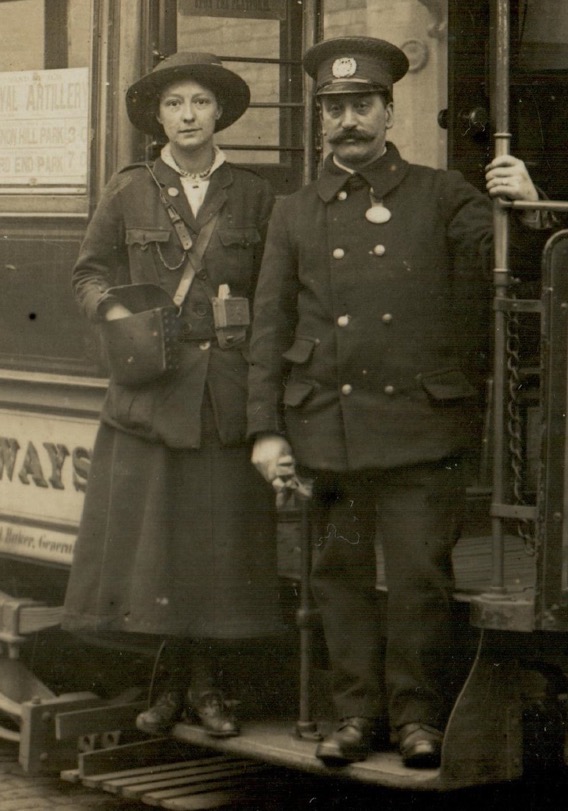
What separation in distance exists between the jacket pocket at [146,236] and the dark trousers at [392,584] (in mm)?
830

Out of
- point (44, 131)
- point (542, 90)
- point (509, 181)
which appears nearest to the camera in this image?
point (509, 181)

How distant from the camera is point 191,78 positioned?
5004 millimetres

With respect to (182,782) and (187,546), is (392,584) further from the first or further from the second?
(182,782)

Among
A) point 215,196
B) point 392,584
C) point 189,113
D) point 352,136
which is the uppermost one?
point 189,113

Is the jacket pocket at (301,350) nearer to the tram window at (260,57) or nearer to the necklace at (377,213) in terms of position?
the necklace at (377,213)

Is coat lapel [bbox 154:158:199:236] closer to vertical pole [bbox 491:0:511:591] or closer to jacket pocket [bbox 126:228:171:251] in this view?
jacket pocket [bbox 126:228:171:251]

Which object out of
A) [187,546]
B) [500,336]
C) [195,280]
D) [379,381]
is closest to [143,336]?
[195,280]

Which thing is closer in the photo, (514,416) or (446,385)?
(514,416)

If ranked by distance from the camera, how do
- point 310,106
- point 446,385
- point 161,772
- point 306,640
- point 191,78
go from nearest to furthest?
point 446,385 → point 306,640 → point 191,78 → point 310,106 → point 161,772

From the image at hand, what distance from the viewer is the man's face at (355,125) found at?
4.62 meters

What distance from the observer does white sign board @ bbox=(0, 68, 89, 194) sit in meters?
5.61

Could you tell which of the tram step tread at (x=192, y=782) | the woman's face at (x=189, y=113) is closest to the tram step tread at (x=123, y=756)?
the tram step tread at (x=192, y=782)

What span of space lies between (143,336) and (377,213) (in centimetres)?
78

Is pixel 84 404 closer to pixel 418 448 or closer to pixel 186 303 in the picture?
pixel 186 303
